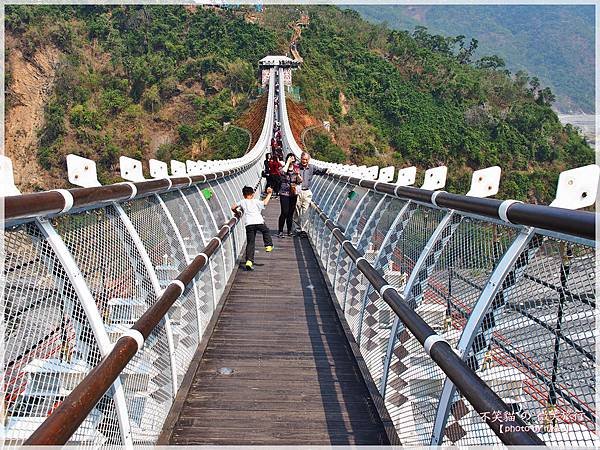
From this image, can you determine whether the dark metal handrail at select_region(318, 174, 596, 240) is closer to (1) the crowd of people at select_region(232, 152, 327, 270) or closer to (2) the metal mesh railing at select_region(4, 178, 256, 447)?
(2) the metal mesh railing at select_region(4, 178, 256, 447)

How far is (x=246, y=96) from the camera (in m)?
56.9

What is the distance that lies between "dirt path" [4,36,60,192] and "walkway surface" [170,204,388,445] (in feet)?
164

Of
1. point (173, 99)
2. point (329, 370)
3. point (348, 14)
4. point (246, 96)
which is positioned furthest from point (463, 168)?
point (329, 370)

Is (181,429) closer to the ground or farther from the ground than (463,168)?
farther from the ground

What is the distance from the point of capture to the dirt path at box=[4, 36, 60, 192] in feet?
170

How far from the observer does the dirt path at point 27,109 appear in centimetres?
5191

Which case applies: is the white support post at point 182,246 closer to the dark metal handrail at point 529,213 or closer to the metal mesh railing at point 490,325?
the metal mesh railing at point 490,325

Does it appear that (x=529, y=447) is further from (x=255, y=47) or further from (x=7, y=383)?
(x=255, y=47)

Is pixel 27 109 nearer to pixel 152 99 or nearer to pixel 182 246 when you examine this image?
pixel 152 99

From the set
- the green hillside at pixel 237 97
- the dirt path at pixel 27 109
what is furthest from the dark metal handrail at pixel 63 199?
the dirt path at pixel 27 109

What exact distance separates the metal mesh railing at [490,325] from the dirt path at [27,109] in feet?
171

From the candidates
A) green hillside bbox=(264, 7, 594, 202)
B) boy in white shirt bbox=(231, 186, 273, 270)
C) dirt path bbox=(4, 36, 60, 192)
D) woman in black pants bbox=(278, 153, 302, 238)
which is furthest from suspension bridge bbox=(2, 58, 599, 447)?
dirt path bbox=(4, 36, 60, 192)

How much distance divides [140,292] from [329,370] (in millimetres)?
1633

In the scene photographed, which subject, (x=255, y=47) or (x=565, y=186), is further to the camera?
(x=255, y=47)
